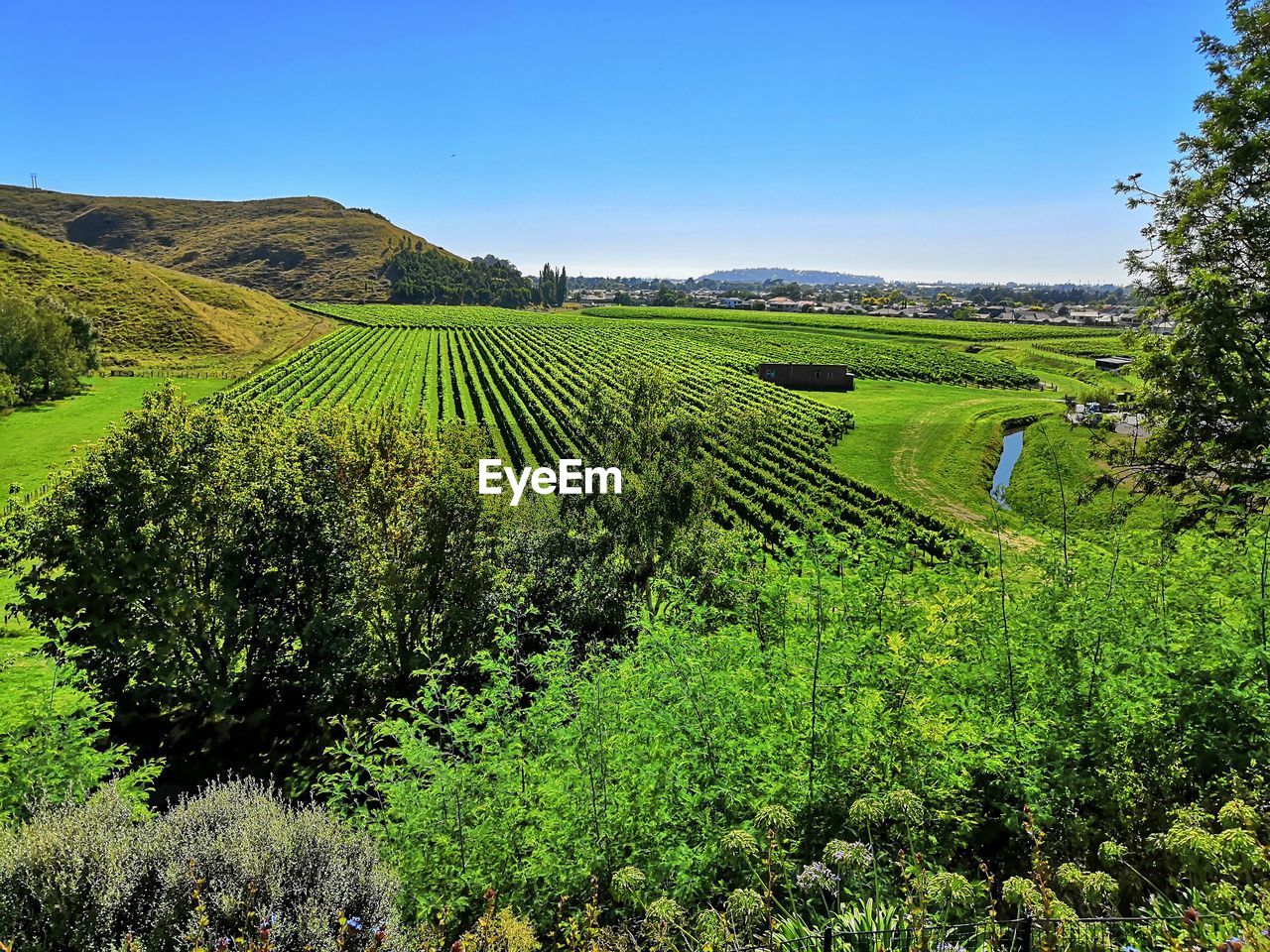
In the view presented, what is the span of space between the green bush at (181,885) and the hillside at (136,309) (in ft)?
258

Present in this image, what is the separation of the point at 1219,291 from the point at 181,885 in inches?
596

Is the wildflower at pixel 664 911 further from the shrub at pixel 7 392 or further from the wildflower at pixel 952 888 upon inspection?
the shrub at pixel 7 392

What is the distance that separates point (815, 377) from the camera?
245 feet

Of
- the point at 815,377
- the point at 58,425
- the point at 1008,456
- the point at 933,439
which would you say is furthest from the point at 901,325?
the point at 58,425

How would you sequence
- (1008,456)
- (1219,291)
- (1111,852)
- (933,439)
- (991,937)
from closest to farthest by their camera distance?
(991,937) < (1111,852) < (1219,291) < (1008,456) < (933,439)

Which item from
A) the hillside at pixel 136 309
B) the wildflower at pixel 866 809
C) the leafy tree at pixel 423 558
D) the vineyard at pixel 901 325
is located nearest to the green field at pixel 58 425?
the hillside at pixel 136 309

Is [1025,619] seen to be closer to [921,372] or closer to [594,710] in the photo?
[594,710]

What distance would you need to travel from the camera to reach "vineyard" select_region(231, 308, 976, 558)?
105 ft

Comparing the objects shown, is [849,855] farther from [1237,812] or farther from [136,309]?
[136,309]

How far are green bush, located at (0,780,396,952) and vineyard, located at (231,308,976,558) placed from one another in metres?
7.63

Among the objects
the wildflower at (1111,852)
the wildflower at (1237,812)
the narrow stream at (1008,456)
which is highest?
the wildflower at (1237,812)

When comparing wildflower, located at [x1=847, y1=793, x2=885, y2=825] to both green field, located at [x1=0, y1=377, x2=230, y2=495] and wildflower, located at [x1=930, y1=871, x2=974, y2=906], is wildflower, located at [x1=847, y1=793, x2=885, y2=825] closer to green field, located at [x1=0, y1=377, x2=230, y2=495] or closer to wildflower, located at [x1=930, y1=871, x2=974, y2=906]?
wildflower, located at [x1=930, y1=871, x2=974, y2=906]

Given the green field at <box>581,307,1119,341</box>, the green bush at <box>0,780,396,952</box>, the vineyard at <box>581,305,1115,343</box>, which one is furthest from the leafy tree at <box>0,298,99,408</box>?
the green field at <box>581,307,1119,341</box>

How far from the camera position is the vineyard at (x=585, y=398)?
3195 centimetres
